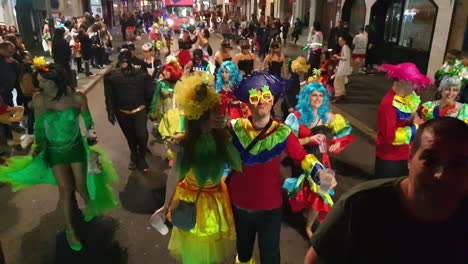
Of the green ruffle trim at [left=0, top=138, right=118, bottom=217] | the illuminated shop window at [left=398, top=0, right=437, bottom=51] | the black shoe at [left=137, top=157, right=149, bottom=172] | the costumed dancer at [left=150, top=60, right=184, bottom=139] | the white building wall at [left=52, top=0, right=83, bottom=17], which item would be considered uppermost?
the white building wall at [left=52, top=0, right=83, bottom=17]

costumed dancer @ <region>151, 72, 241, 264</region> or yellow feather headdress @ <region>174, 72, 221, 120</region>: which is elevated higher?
yellow feather headdress @ <region>174, 72, 221, 120</region>

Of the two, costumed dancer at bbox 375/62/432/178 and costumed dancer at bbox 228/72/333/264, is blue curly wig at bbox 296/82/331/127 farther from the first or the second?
costumed dancer at bbox 228/72/333/264

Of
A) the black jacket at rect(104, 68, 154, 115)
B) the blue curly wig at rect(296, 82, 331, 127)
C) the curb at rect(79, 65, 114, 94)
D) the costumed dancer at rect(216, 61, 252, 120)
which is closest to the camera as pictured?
the blue curly wig at rect(296, 82, 331, 127)

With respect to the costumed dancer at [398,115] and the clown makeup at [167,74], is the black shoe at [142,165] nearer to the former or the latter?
the clown makeup at [167,74]

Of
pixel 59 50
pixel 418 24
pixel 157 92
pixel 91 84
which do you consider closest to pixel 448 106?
pixel 157 92

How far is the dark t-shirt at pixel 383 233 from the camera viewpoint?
1.32 meters

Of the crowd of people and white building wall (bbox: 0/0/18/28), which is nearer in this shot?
the crowd of people

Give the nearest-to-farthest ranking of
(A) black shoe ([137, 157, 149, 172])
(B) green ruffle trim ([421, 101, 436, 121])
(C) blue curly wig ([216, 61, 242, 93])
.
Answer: (B) green ruffle trim ([421, 101, 436, 121])
(C) blue curly wig ([216, 61, 242, 93])
(A) black shoe ([137, 157, 149, 172])

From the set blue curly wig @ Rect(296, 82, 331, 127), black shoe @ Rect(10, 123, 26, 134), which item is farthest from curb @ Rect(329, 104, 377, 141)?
black shoe @ Rect(10, 123, 26, 134)

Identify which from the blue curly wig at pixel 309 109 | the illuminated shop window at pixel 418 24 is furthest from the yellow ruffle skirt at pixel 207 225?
the illuminated shop window at pixel 418 24

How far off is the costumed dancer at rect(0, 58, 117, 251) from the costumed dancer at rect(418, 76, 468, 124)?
4.13 metres

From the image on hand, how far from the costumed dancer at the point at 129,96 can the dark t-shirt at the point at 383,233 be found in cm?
466

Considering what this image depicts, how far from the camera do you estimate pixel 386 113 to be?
4.10 meters

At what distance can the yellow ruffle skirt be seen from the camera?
2885 millimetres
